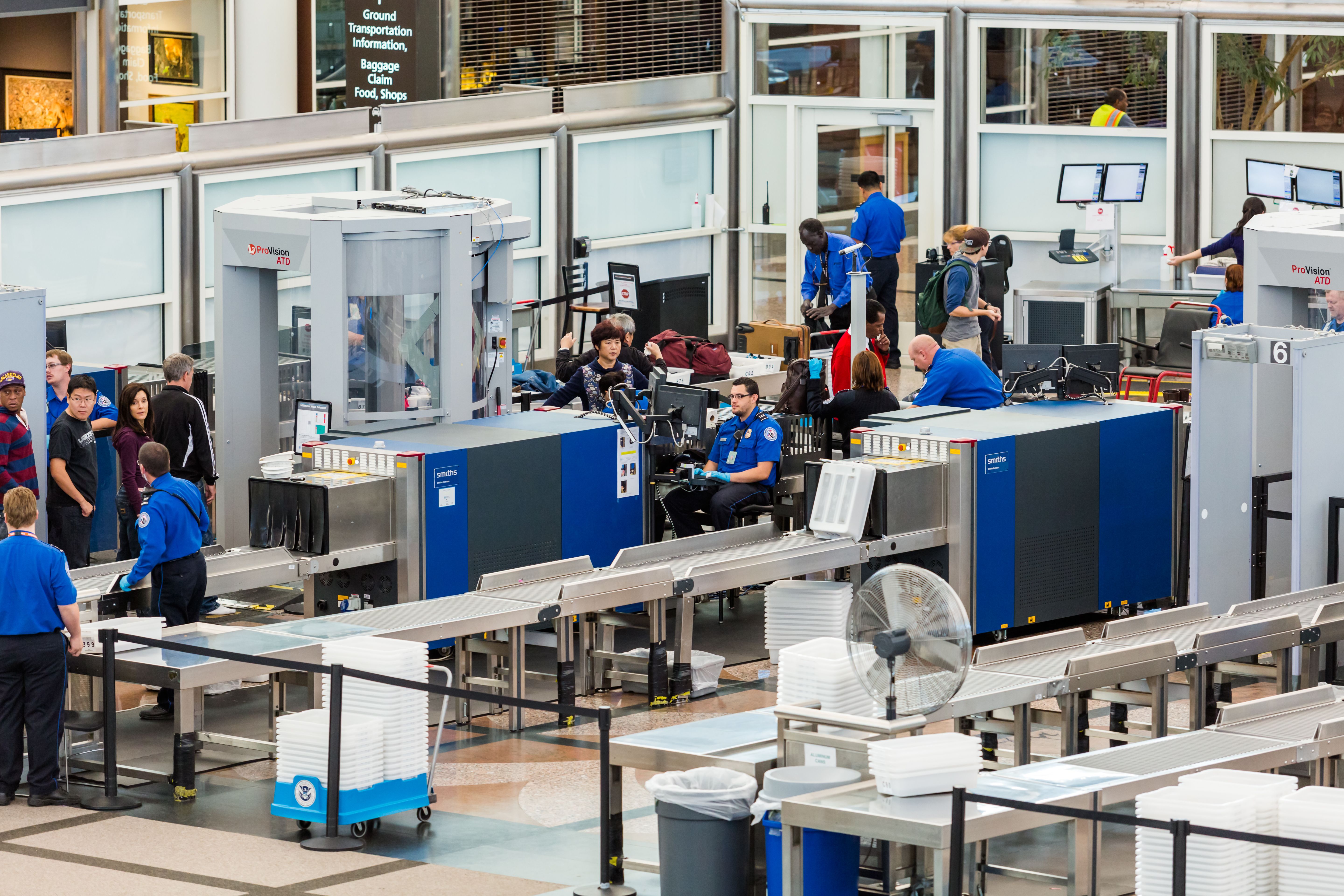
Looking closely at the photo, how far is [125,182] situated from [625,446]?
536cm

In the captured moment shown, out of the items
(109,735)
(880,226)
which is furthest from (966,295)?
(109,735)

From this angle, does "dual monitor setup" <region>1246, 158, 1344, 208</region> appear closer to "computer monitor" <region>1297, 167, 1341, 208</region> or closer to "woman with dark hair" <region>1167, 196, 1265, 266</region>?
"computer monitor" <region>1297, 167, 1341, 208</region>

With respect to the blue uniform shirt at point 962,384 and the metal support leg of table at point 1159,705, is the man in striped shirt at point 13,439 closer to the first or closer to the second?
the blue uniform shirt at point 962,384

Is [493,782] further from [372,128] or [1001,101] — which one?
[1001,101]

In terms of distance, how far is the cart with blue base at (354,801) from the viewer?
927 centimetres

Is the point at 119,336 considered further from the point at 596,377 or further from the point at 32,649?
the point at 32,649

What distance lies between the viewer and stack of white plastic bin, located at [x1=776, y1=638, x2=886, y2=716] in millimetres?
8539

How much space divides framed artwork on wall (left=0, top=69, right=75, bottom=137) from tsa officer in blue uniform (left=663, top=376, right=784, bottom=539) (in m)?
10.3

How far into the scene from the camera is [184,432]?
1342 cm

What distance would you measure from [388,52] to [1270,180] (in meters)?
7.99

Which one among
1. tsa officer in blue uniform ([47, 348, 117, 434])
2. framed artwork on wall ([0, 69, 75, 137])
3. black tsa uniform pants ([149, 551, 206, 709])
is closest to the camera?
black tsa uniform pants ([149, 551, 206, 709])

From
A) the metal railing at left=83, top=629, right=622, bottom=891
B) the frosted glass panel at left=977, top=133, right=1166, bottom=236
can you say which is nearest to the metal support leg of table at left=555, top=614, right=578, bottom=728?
the metal railing at left=83, top=629, right=622, bottom=891

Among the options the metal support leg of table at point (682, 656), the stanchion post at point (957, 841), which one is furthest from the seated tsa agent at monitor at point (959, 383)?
the stanchion post at point (957, 841)

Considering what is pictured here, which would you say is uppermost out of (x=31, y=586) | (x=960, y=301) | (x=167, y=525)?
(x=960, y=301)
